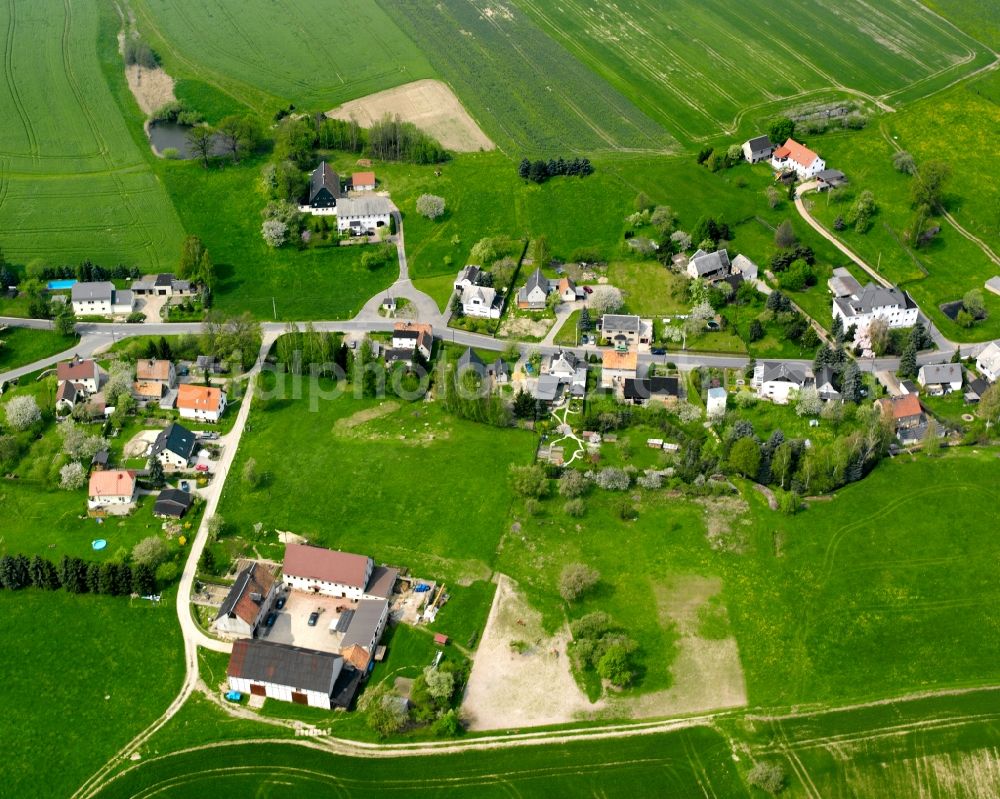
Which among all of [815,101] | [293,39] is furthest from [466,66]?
[815,101]

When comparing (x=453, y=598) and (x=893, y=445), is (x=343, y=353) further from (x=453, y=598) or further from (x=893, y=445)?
(x=893, y=445)

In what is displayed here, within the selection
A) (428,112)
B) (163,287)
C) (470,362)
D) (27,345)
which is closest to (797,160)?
(428,112)

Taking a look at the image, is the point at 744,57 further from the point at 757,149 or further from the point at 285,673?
the point at 285,673

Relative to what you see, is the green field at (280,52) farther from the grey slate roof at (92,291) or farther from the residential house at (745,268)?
the residential house at (745,268)

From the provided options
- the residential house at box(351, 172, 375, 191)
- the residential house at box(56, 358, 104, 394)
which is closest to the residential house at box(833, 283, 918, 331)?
the residential house at box(351, 172, 375, 191)

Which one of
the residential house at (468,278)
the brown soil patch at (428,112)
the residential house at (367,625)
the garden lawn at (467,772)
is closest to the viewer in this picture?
the garden lawn at (467,772)

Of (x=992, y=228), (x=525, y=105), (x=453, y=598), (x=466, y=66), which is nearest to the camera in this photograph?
(x=453, y=598)

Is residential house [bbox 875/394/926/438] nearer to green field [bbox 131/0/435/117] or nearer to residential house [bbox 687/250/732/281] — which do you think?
residential house [bbox 687/250/732/281]

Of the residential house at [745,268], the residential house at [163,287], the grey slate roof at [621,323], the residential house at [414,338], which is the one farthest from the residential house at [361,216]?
the residential house at [745,268]
